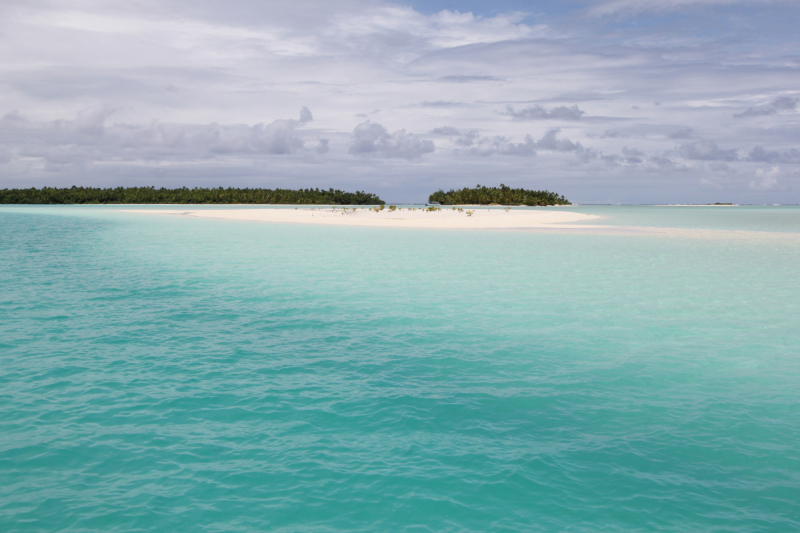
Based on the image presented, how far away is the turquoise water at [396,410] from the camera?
5.94 metres

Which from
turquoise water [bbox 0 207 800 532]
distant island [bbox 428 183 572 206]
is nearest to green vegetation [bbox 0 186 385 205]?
distant island [bbox 428 183 572 206]

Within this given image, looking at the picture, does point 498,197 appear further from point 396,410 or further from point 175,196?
point 396,410

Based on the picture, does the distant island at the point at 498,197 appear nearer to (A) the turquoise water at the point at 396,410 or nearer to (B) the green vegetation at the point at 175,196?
(B) the green vegetation at the point at 175,196

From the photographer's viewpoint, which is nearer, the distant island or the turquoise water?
the turquoise water

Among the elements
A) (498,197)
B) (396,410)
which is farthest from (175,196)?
(396,410)

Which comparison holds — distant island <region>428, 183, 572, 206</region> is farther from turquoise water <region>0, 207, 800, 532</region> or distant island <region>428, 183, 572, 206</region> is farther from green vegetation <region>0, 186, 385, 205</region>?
turquoise water <region>0, 207, 800, 532</region>

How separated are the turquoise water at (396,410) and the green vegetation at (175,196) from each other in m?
172

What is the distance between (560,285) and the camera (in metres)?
20.0

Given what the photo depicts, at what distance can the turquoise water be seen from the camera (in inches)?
234

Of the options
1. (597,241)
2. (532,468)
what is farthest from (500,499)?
(597,241)

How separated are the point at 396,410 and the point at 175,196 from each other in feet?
628

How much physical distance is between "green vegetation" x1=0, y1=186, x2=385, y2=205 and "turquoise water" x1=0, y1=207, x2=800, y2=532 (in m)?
172

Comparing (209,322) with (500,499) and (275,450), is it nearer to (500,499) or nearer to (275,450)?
(275,450)

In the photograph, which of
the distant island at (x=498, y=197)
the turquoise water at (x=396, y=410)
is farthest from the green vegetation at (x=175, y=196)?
the turquoise water at (x=396, y=410)
